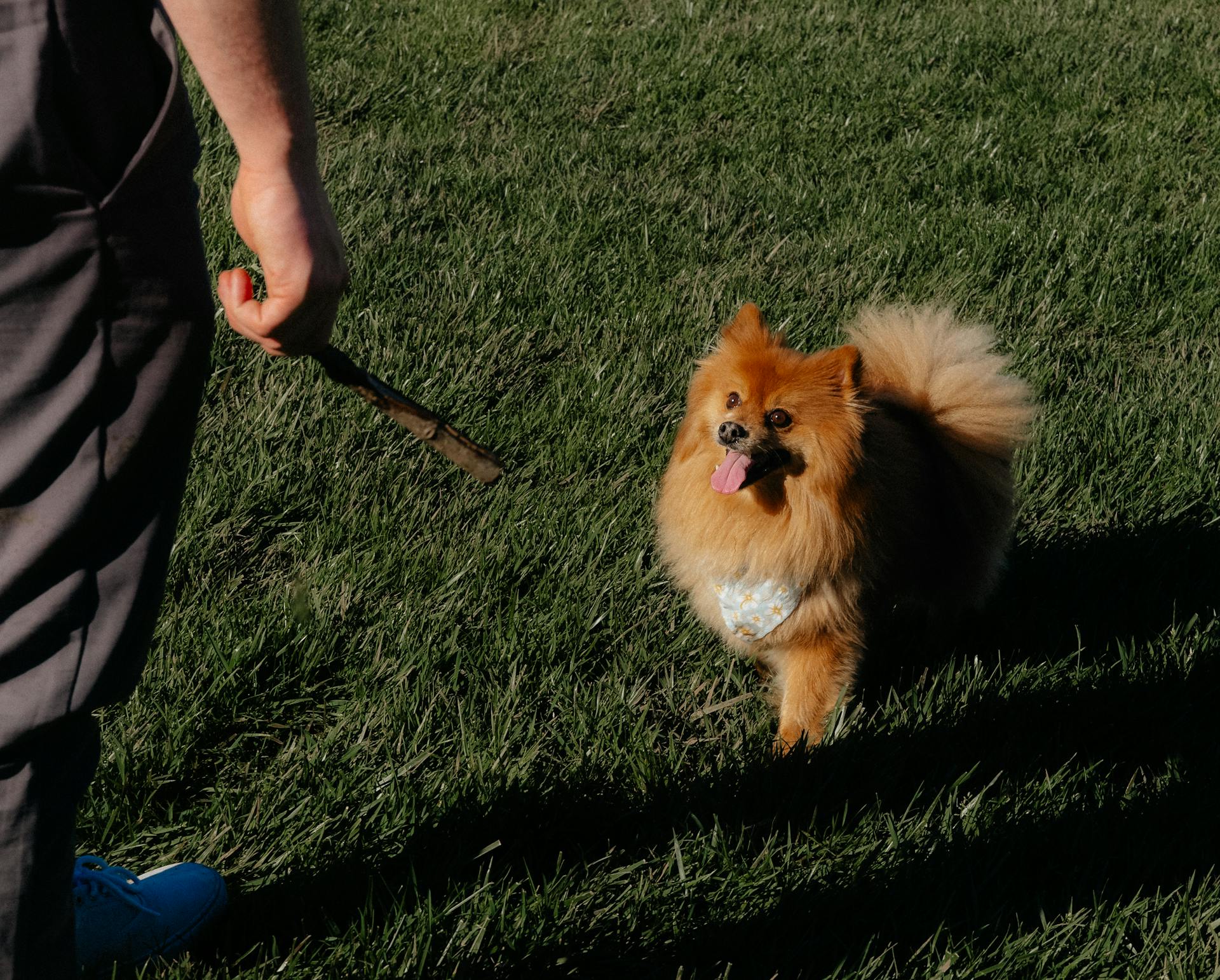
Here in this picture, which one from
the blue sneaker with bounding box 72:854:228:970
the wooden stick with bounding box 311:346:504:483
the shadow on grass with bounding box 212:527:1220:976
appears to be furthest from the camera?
the shadow on grass with bounding box 212:527:1220:976

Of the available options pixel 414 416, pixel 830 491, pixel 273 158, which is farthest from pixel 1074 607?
pixel 273 158

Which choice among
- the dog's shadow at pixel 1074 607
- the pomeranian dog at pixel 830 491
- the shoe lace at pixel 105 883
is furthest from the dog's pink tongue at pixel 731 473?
the shoe lace at pixel 105 883

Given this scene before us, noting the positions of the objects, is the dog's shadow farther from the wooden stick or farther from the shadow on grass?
the wooden stick

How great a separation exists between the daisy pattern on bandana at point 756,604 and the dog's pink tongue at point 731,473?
265 mm

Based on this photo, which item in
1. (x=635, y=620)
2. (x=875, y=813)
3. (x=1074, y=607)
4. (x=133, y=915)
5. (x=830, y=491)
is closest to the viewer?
(x=133, y=915)

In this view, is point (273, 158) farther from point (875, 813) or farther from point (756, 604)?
point (875, 813)

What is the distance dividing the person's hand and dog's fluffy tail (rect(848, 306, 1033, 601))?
1.77 meters

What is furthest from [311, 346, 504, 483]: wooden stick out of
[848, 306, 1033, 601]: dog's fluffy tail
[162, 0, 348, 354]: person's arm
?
[848, 306, 1033, 601]: dog's fluffy tail

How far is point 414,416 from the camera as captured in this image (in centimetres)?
138

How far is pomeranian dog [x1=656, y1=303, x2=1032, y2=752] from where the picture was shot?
2303mm

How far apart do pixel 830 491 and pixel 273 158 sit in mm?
1502

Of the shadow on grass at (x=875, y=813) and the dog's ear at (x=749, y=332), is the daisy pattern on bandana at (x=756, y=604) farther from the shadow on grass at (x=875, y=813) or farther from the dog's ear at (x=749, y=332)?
the dog's ear at (x=749, y=332)

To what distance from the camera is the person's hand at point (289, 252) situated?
44.4 inches

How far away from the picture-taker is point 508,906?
1933 millimetres
